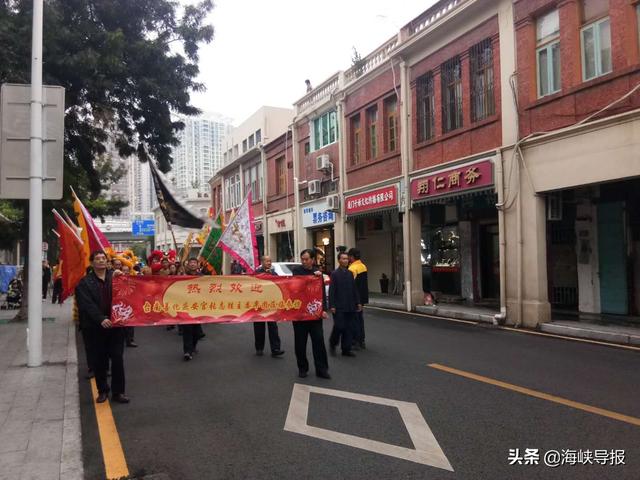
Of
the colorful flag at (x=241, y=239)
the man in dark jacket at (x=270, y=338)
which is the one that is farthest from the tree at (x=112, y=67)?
the man in dark jacket at (x=270, y=338)

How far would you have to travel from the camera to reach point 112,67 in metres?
12.0

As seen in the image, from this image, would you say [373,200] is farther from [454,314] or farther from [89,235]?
[89,235]

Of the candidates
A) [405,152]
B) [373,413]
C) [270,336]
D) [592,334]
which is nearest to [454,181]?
[405,152]

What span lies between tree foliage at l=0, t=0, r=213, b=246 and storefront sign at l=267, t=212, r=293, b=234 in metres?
11.4

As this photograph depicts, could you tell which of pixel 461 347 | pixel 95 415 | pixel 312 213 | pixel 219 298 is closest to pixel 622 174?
pixel 461 347

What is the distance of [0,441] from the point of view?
4.52m

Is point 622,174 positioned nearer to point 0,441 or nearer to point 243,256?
point 243,256

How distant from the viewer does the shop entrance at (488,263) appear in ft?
53.5

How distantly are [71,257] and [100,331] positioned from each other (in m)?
4.73

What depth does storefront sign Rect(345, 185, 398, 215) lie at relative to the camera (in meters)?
17.1

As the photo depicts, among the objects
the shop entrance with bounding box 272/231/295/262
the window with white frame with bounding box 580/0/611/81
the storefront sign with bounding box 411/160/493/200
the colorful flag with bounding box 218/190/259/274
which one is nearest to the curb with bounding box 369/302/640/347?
the storefront sign with bounding box 411/160/493/200

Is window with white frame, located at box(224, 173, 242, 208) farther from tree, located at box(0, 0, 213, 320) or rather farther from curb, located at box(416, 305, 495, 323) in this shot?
curb, located at box(416, 305, 495, 323)

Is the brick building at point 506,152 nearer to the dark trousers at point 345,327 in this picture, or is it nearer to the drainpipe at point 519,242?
the drainpipe at point 519,242

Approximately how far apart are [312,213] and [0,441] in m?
19.3
